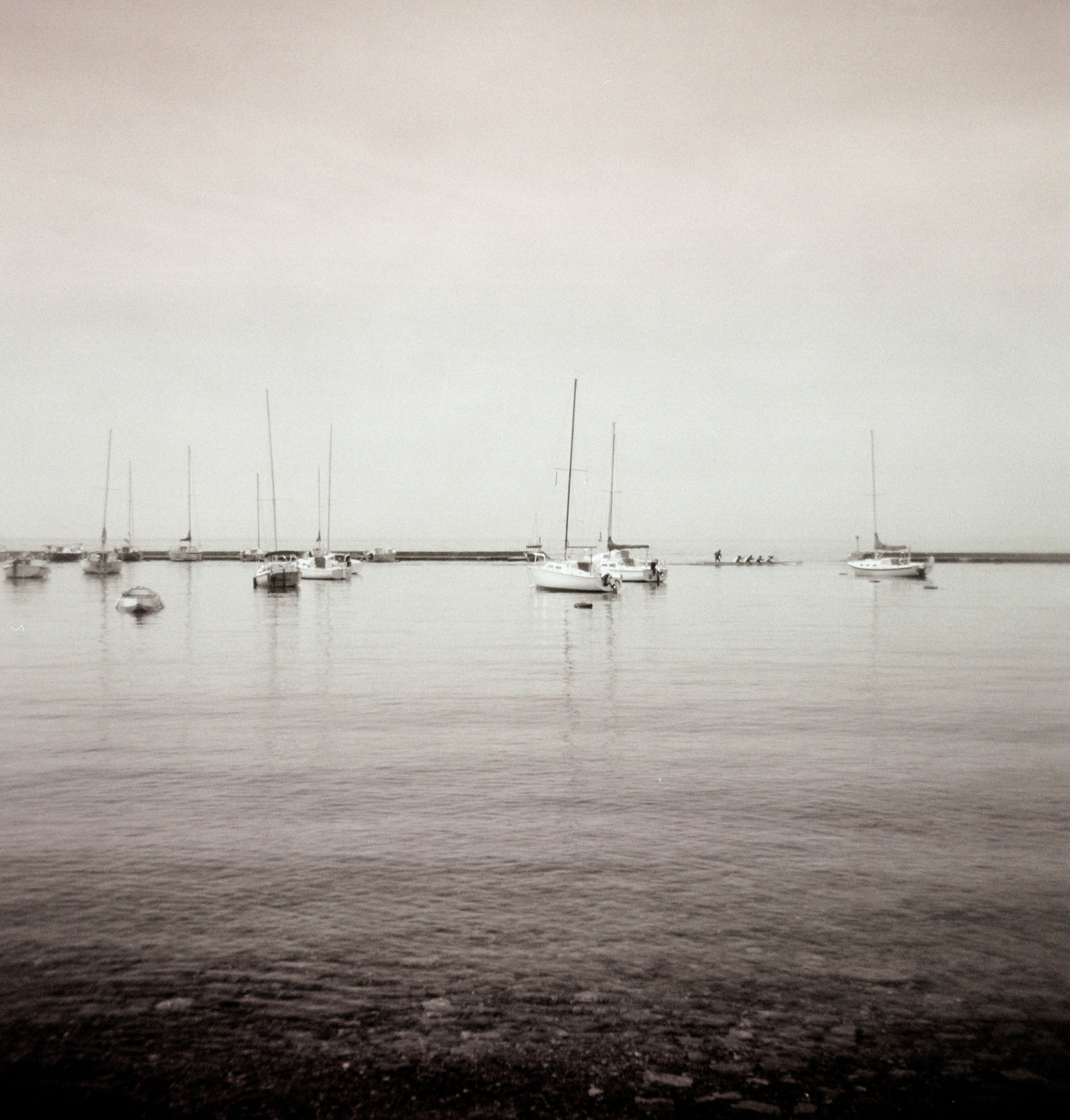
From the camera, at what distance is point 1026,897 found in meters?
10.5

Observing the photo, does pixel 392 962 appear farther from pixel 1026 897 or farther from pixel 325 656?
pixel 325 656

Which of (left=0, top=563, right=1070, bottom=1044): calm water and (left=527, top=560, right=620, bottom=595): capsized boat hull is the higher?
(left=527, top=560, right=620, bottom=595): capsized boat hull

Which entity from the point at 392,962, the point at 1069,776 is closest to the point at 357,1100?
the point at 392,962

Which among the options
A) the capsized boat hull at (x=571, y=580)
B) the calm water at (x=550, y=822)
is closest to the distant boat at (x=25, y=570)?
the capsized boat hull at (x=571, y=580)

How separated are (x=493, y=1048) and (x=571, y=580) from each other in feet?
236

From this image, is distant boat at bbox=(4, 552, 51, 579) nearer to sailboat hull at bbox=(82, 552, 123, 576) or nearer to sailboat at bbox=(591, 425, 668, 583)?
sailboat hull at bbox=(82, 552, 123, 576)

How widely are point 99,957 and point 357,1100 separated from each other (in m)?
3.34

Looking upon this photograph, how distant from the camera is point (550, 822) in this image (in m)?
13.6

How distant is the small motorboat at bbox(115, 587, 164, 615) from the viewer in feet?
177

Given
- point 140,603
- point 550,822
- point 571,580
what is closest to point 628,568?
point 571,580

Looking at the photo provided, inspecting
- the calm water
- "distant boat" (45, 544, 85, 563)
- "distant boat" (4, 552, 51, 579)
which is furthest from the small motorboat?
"distant boat" (45, 544, 85, 563)

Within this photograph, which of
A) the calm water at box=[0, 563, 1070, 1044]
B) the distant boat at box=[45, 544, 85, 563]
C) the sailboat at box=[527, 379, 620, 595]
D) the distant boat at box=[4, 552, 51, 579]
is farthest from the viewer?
the distant boat at box=[45, 544, 85, 563]

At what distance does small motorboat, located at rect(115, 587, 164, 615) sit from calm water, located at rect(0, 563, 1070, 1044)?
20.3 metres

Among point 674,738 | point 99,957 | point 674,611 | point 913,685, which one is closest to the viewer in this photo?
point 99,957
